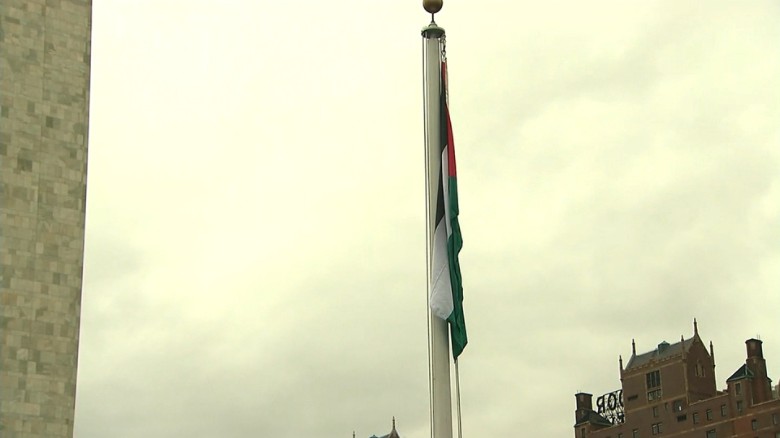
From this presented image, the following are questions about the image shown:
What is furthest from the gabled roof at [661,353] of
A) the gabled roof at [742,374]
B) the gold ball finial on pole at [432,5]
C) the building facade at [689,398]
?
the gold ball finial on pole at [432,5]

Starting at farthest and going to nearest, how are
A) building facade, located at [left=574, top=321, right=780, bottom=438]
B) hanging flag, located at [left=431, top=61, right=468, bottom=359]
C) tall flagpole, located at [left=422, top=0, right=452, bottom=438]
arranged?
1. building facade, located at [left=574, top=321, right=780, bottom=438]
2. hanging flag, located at [left=431, top=61, right=468, bottom=359]
3. tall flagpole, located at [left=422, top=0, right=452, bottom=438]

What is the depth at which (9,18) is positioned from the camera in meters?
41.9

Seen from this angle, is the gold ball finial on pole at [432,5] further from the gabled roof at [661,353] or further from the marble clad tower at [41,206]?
the gabled roof at [661,353]

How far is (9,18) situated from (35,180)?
5487 millimetres

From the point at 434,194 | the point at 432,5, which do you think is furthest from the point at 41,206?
the point at 432,5

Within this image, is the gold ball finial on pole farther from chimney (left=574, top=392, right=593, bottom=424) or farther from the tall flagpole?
chimney (left=574, top=392, right=593, bottom=424)

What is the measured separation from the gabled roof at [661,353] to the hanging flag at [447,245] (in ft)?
419

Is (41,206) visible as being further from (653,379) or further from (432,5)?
(653,379)

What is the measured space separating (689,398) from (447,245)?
127m

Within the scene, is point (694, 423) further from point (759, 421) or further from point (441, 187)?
point (441, 187)

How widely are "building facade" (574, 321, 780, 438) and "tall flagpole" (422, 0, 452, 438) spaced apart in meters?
Result: 119

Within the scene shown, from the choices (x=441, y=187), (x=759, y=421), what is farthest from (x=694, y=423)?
(x=441, y=187)

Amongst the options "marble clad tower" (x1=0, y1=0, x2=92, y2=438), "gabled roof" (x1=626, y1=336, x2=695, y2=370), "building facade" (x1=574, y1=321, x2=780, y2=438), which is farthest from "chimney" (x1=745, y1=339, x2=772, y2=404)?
"marble clad tower" (x1=0, y1=0, x2=92, y2=438)

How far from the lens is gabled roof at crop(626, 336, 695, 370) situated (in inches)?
6452
